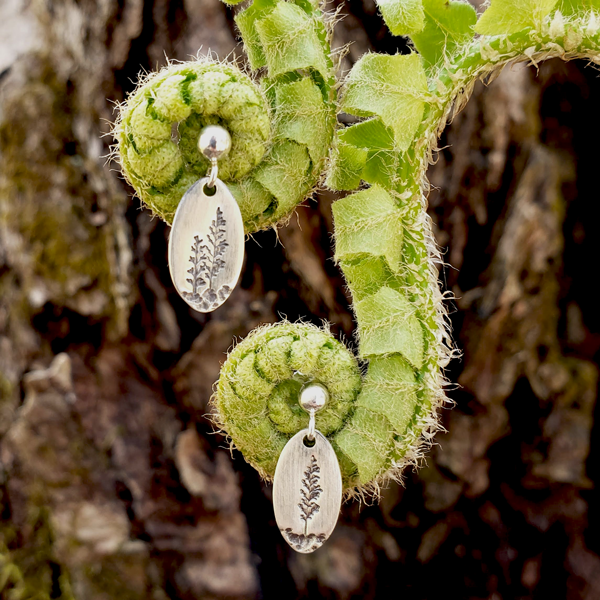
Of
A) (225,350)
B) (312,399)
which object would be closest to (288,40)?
(312,399)

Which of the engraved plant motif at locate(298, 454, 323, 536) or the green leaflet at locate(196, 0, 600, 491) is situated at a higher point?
the green leaflet at locate(196, 0, 600, 491)

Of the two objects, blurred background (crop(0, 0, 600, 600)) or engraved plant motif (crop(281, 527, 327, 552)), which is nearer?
engraved plant motif (crop(281, 527, 327, 552))

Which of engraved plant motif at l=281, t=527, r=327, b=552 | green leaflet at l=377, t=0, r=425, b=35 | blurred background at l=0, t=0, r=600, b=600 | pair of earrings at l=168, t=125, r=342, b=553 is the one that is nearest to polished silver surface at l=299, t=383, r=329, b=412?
pair of earrings at l=168, t=125, r=342, b=553

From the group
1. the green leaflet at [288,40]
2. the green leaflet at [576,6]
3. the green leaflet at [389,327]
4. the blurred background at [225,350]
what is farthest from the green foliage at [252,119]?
the blurred background at [225,350]

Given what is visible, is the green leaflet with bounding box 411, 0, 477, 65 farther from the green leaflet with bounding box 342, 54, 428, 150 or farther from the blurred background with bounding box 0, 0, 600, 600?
the blurred background with bounding box 0, 0, 600, 600

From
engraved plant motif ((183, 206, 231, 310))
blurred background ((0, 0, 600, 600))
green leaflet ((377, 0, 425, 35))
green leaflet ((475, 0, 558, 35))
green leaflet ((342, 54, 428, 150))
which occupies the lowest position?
blurred background ((0, 0, 600, 600))

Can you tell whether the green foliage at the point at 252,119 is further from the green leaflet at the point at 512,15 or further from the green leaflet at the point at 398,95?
the green leaflet at the point at 512,15

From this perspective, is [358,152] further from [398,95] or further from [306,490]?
[306,490]
